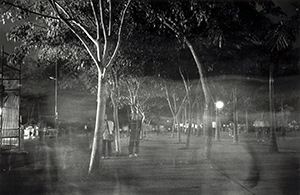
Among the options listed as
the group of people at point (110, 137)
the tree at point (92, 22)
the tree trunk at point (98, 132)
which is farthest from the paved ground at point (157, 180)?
the group of people at point (110, 137)

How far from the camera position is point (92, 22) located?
13289mm

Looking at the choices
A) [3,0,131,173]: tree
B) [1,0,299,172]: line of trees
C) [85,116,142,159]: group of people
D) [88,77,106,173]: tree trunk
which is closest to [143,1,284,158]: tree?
[1,0,299,172]: line of trees

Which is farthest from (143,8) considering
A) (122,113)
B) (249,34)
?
(122,113)

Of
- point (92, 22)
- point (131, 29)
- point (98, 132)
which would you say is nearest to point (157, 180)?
point (98, 132)

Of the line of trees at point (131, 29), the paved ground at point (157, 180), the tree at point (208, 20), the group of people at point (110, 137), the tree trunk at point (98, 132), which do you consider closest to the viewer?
the paved ground at point (157, 180)

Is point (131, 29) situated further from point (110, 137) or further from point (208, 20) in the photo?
point (110, 137)

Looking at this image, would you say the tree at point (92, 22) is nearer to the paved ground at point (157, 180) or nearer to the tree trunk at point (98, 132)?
the tree trunk at point (98, 132)

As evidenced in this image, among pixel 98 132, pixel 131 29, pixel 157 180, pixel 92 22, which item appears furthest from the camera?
pixel 131 29

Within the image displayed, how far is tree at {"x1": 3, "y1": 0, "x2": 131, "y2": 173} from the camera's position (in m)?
11.1

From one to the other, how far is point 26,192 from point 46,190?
463 mm

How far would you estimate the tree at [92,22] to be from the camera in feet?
36.5

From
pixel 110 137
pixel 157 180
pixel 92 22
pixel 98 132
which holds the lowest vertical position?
pixel 157 180

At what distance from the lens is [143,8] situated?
1245 centimetres

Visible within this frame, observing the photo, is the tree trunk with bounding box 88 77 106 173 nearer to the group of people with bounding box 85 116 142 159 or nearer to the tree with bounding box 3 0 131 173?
the tree with bounding box 3 0 131 173
